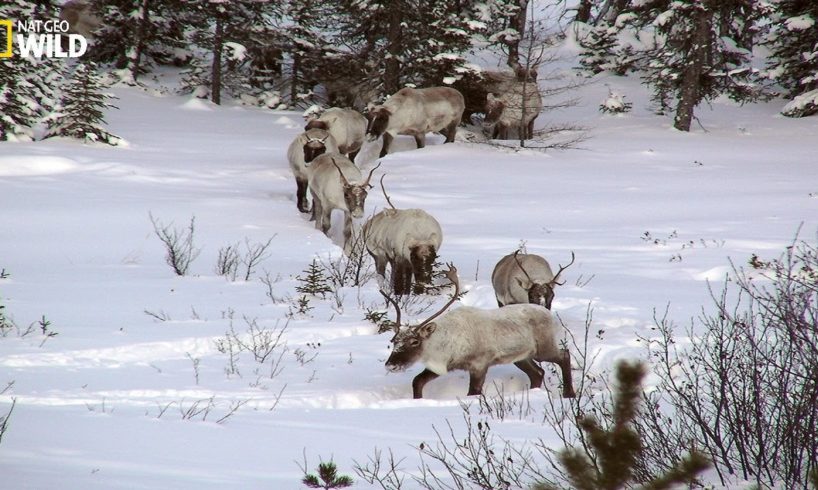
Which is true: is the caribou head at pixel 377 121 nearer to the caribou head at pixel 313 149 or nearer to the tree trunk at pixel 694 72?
the caribou head at pixel 313 149

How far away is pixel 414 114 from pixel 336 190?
222 inches

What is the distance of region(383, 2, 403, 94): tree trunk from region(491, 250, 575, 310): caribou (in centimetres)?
1223

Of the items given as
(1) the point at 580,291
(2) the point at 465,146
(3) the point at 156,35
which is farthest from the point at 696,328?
(3) the point at 156,35

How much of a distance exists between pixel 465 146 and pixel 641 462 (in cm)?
1560

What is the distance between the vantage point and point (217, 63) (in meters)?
24.3

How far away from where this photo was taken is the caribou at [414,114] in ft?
58.3

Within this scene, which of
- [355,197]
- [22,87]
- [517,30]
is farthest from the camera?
[517,30]

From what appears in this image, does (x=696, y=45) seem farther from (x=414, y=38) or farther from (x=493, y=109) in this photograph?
(x=414, y=38)

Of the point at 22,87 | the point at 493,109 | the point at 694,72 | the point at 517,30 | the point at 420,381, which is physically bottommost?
the point at 420,381

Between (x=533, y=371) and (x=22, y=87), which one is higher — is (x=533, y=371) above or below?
below

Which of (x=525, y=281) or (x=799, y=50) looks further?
(x=799, y=50)

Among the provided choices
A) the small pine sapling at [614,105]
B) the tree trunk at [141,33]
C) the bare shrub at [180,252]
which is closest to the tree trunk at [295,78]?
the tree trunk at [141,33]

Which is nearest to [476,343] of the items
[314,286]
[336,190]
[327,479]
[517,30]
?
[314,286]

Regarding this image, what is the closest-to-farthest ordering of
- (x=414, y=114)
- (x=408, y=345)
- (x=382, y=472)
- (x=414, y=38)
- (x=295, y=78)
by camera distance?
(x=382, y=472) → (x=408, y=345) → (x=414, y=114) → (x=414, y=38) → (x=295, y=78)
